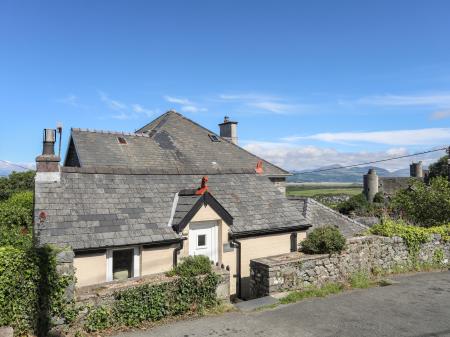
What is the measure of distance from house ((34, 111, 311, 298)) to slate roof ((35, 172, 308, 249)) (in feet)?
0.09

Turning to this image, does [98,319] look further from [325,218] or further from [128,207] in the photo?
[325,218]

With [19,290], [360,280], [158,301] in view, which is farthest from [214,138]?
[19,290]

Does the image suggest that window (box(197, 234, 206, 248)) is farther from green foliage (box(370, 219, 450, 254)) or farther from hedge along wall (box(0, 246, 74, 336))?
green foliage (box(370, 219, 450, 254))

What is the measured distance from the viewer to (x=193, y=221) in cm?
1259

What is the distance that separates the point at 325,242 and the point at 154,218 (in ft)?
18.6

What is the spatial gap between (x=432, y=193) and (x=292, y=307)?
12792mm

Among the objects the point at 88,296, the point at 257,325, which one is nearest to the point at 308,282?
the point at 257,325

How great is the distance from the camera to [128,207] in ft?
40.2

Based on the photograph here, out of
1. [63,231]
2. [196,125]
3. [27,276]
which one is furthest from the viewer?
[196,125]

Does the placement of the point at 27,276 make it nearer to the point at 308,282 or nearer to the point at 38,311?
the point at 38,311

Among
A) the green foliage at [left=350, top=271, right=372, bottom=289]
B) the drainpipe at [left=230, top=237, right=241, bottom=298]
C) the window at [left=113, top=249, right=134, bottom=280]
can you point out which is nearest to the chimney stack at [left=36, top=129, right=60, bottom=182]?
the window at [left=113, top=249, right=134, bottom=280]

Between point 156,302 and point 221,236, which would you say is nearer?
point 156,302

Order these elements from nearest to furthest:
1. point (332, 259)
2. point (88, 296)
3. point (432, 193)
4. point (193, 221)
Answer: point (88, 296) < point (332, 259) < point (193, 221) < point (432, 193)

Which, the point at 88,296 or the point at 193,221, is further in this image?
the point at 193,221
